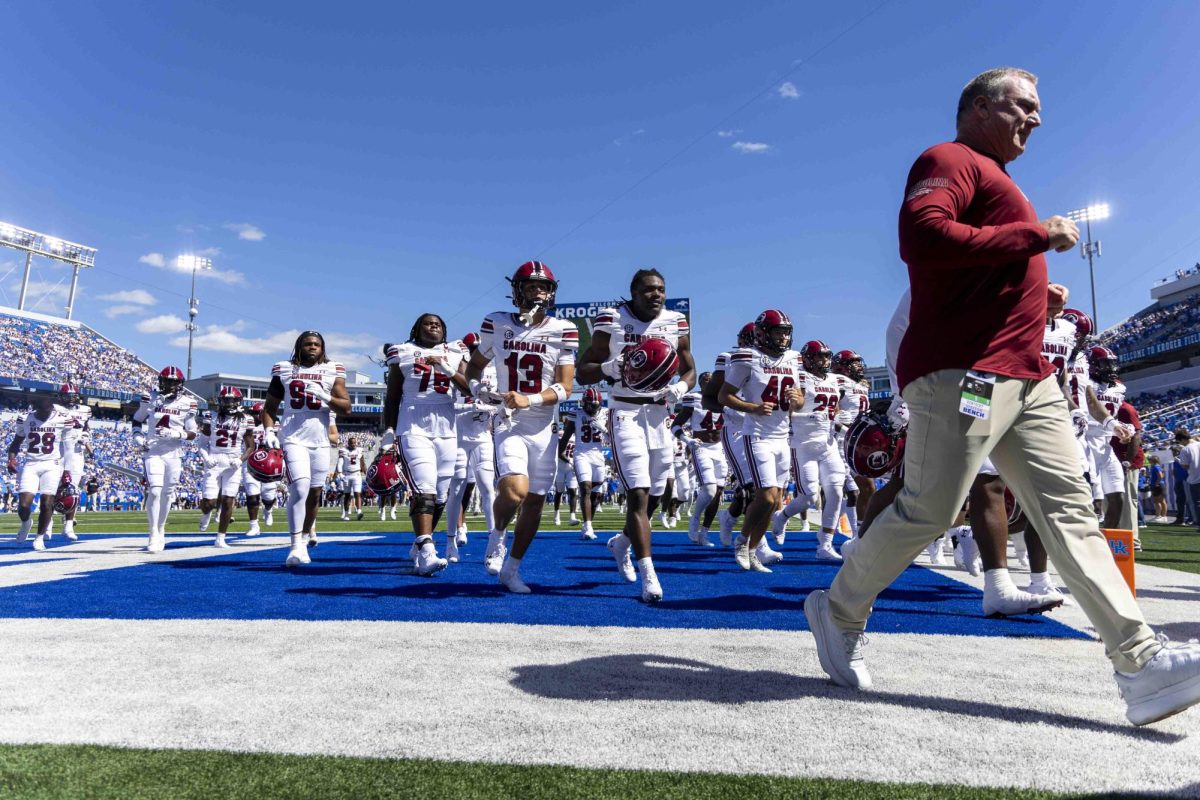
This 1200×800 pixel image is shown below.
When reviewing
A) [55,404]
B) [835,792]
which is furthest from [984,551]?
[55,404]

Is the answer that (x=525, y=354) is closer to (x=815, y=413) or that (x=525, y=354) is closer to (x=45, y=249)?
(x=815, y=413)

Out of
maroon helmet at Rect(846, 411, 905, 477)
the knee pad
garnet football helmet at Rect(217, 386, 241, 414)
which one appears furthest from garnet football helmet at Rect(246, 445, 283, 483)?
maroon helmet at Rect(846, 411, 905, 477)

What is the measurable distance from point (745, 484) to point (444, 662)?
5184 millimetres

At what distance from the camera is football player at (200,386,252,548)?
40.1 feet

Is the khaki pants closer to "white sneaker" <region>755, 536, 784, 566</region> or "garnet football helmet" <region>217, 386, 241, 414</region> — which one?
"white sneaker" <region>755, 536, 784, 566</region>

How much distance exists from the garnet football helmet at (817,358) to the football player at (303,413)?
5237mm

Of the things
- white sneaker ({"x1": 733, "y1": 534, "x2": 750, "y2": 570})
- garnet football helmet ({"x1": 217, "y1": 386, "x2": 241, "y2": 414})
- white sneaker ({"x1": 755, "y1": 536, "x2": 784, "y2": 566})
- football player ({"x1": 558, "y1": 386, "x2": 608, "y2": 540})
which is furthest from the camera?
football player ({"x1": 558, "y1": 386, "x2": 608, "y2": 540})

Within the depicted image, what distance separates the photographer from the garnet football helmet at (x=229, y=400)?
12.2 metres

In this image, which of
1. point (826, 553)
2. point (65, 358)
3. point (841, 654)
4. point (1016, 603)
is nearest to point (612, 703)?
point (841, 654)

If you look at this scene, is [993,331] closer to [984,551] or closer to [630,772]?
[630,772]

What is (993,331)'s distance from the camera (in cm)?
274

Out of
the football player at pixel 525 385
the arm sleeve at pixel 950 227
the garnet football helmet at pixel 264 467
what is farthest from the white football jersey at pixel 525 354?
the garnet football helmet at pixel 264 467

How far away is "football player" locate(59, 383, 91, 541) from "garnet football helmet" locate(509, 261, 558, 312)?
1006 centimetres

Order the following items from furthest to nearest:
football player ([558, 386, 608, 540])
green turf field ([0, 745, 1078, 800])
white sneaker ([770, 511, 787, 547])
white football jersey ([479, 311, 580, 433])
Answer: football player ([558, 386, 608, 540]) → white sneaker ([770, 511, 787, 547]) → white football jersey ([479, 311, 580, 433]) → green turf field ([0, 745, 1078, 800])
